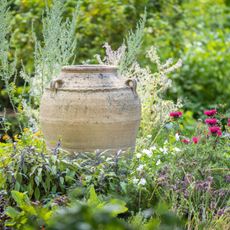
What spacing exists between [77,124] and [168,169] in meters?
1.03

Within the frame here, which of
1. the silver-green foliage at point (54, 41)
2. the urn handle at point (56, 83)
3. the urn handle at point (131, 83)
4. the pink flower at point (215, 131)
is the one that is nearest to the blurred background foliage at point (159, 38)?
the silver-green foliage at point (54, 41)

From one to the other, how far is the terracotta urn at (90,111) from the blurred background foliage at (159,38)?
2.24 meters

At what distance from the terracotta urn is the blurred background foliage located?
224cm

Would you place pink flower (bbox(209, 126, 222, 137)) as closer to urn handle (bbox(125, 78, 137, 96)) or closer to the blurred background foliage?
urn handle (bbox(125, 78, 137, 96))

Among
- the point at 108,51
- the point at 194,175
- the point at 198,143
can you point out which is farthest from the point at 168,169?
the point at 108,51

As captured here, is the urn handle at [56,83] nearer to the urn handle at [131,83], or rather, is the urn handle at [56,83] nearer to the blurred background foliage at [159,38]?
the urn handle at [131,83]

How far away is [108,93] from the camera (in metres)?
5.30

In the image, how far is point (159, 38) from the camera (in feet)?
30.3

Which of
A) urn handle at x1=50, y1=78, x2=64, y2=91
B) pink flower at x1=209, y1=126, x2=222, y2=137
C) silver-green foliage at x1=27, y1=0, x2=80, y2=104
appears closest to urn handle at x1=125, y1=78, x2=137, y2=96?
urn handle at x1=50, y1=78, x2=64, y2=91

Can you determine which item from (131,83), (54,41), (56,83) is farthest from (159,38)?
(56,83)

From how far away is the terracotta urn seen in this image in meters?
5.24

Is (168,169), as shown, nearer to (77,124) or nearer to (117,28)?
(77,124)

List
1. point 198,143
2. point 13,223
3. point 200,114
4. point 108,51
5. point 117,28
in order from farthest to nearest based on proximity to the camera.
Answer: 1. point 200,114
2. point 117,28
3. point 108,51
4. point 198,143
5. point 13,223

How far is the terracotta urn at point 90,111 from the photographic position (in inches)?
206
